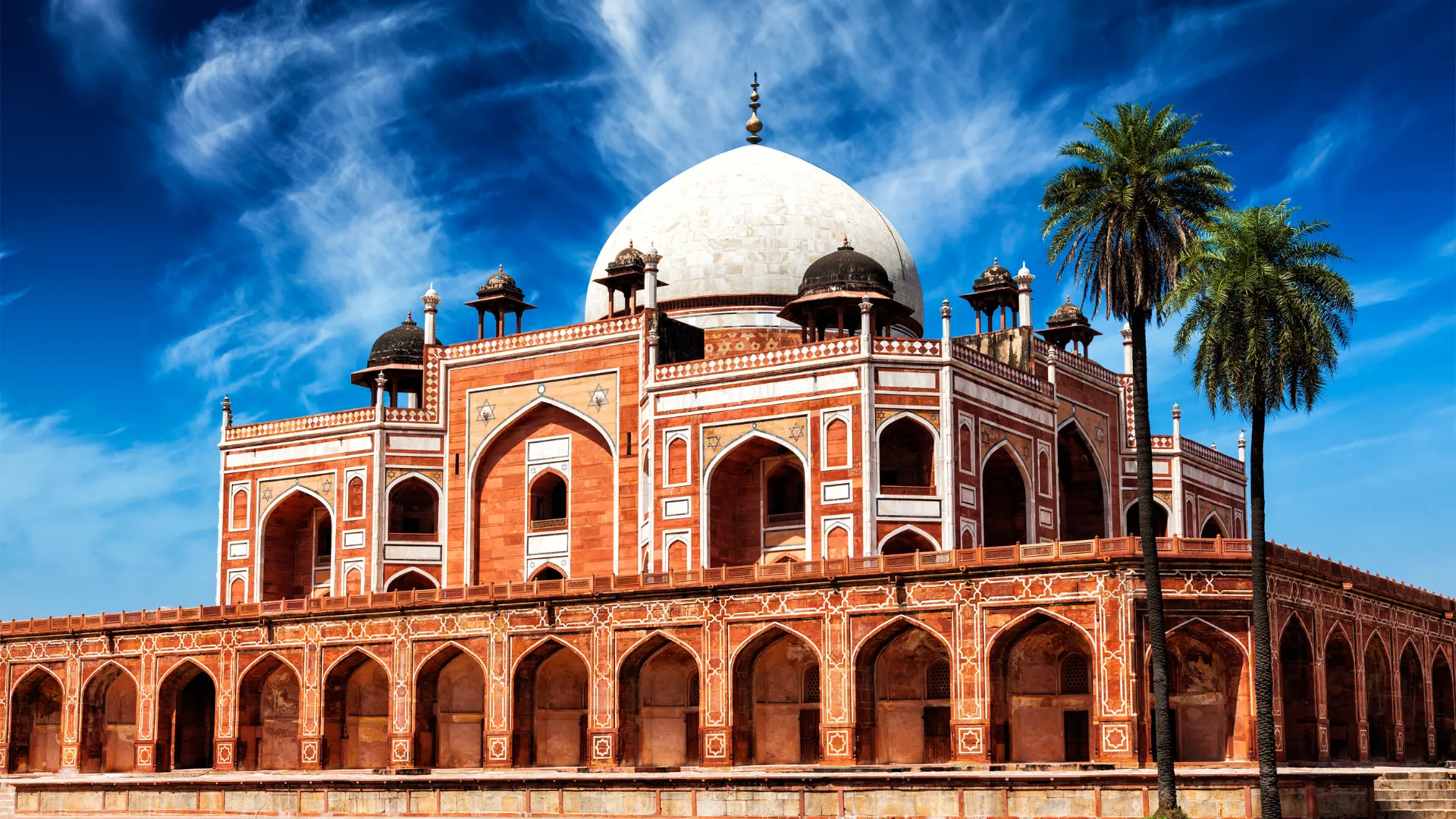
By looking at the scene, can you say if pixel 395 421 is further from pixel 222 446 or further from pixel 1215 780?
pixel 1215 780

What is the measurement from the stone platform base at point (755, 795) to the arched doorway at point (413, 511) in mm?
12878

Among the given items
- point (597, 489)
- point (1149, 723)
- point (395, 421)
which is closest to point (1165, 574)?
→ point (1149, 723)

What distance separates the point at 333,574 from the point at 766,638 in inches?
604

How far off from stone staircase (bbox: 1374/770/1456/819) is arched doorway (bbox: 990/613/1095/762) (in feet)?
18.6

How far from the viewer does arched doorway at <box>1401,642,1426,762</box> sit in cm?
4259

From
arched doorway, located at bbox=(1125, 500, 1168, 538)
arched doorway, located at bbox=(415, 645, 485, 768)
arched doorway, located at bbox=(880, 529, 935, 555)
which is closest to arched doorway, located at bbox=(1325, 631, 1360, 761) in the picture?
arched doorway, located at bbox=(880, 529, 935, 555)

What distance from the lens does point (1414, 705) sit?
4281 centimetres

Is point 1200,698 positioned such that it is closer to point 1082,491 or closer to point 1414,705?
point 1414,705

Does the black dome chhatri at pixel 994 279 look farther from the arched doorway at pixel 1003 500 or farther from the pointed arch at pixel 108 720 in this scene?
the pointed arch at pixel 108 720

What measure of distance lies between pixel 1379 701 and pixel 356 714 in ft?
75.1

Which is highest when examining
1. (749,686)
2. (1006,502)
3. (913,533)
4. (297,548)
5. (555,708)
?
(1006,502)

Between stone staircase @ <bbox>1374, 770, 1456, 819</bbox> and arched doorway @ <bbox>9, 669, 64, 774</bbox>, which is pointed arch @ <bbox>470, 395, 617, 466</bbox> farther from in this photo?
stone staircase @ <bbox>1374, 770, 1456, 819</bbox>

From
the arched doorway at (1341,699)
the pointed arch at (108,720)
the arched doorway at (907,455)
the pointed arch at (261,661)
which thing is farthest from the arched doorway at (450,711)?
the arched doorway at (1341,699)

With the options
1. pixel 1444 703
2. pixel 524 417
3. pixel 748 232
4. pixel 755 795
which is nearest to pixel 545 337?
pixel 524 417
